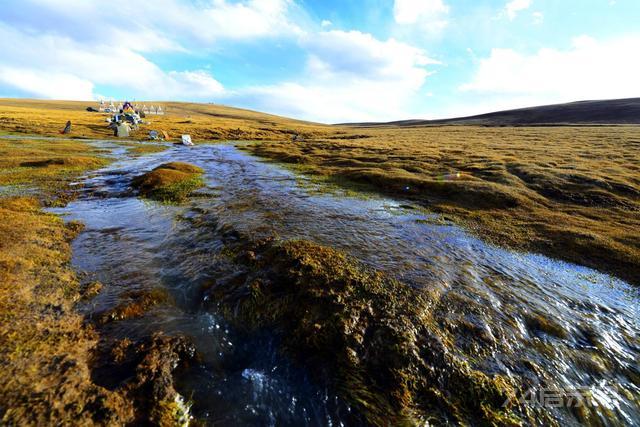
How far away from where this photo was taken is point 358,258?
12.5 meters

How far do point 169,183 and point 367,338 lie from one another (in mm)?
21908

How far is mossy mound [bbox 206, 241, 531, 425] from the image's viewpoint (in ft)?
21.5

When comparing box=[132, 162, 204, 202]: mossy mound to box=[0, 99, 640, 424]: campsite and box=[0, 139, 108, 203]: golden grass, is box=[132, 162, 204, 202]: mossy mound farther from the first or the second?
box=[0, 139, 108, 203]: golden grass

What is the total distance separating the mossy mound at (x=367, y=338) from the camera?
6.54m

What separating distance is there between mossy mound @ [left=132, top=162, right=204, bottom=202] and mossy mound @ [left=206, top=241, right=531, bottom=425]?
1269 cm

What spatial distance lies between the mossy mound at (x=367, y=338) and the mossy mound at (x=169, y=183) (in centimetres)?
1269

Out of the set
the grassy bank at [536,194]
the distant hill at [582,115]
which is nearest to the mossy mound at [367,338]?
the grassy bank at [536,194]

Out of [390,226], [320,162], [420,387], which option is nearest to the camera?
[420,387]

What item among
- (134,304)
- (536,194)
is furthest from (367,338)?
(536,194)

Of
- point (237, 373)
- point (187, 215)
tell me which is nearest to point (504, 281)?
point (237, 373)

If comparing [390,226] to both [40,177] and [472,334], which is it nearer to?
[472,334]

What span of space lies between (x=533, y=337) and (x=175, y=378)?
9.99 meters

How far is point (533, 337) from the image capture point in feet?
28.3

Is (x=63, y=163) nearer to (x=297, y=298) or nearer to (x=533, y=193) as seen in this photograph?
(x=297, y=298)
